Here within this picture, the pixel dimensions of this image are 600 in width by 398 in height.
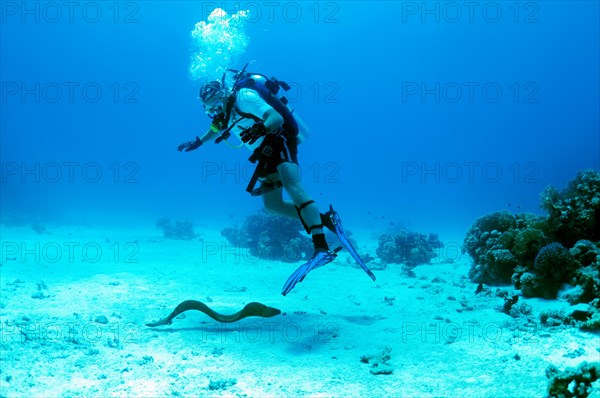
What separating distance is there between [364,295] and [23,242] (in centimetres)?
1359

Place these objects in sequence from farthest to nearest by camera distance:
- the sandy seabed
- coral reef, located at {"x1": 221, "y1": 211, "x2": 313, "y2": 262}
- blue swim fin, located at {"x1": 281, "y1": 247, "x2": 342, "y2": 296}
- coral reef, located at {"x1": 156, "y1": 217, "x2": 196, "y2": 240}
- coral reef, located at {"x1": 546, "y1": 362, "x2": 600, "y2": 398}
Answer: coral reef, located at {"x1": 156, "y1": 217, "x2": 196, "y2": 240}, coral reef, located at {"x1": 221, "y1": 211, "x2": 313, "y2": 262}, blue swim fin, located at {"x1": 281, "y1": 247, "x2": 342, "y2": 296}, the sandy seabed, coral reef, located at {"x1": 546, "y1": 362, "x2": 600, "y2": 398}

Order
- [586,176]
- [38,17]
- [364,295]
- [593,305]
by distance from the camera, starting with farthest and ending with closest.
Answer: [38,17] → [364,295] → [586,176] → [593,305]

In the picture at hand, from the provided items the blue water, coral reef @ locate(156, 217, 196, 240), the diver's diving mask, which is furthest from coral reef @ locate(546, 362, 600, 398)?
the blue water

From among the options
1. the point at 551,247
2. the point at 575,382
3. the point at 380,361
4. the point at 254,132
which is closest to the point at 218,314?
the point at 380,361

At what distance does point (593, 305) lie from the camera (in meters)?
4.28

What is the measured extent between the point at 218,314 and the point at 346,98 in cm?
15774

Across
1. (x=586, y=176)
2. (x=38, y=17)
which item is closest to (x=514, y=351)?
(x=586, y=176)

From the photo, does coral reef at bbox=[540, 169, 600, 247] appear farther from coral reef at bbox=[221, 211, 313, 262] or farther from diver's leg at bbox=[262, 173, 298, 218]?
coral reef at bbox=[221, 211, 313, 262]

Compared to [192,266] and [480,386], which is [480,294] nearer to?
[480,386]

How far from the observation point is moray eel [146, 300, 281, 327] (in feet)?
17.8

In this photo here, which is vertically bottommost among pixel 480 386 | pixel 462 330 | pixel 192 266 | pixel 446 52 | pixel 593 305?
pixel 480 386

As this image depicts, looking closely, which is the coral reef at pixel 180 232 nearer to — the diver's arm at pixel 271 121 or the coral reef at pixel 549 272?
the diver's arm at pixel 271 121

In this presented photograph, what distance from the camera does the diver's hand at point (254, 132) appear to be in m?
5.18

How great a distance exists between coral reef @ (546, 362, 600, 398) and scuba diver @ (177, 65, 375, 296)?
2.53 metres
